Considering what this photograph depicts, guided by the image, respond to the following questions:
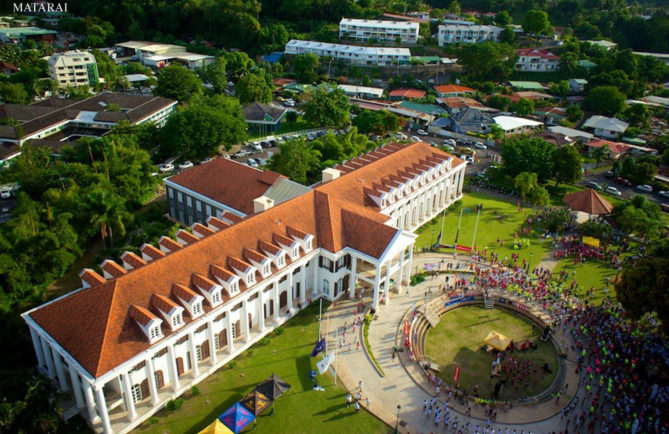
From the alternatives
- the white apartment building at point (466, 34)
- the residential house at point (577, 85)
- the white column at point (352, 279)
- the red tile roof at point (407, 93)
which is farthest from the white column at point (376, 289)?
the white apartment building at point (466, 34)

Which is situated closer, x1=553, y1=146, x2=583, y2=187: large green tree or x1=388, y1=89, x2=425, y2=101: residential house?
x1=553, y1=146, x2=583, y2=187: large green tree

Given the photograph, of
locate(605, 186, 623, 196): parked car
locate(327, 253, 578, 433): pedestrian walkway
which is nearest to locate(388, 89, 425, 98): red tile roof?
locate(605, 186, 623, 196): parked car

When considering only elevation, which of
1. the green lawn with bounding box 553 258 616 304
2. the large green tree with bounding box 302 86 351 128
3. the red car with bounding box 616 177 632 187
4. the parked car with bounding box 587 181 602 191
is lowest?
the green lawn with bounding box 553 258 616 304

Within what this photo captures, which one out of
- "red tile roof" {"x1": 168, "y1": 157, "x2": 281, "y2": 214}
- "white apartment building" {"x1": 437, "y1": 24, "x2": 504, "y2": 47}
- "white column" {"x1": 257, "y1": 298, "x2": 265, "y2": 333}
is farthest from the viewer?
"white apartment building" {"x1": 437, "y1": 24, "x2": 504, "y2": 47}

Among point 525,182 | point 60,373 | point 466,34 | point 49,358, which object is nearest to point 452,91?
point 466,34

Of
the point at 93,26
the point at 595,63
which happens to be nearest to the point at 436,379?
the point at 595,63

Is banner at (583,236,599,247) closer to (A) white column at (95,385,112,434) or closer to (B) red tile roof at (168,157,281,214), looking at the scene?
(B) red tile roof at (168,157,281,214)

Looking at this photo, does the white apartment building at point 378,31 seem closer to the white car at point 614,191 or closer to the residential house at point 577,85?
the residential house at point 577,85

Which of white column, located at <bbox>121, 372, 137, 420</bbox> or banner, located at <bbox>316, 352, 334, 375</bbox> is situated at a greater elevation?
white column, located at <bbox>121, 372, 137, 420</bbox>
